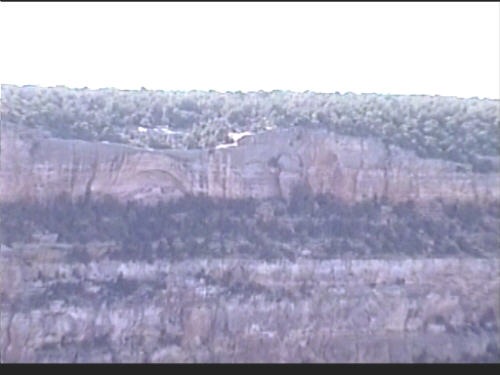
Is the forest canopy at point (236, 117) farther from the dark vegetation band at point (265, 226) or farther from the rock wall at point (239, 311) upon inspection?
the rock wall at point (239, 311)

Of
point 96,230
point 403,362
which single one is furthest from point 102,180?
point 403,362

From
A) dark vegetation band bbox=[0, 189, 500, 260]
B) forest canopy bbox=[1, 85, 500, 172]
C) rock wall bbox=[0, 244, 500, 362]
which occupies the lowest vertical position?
rock wall bbox=[0, 244, 500, 362]

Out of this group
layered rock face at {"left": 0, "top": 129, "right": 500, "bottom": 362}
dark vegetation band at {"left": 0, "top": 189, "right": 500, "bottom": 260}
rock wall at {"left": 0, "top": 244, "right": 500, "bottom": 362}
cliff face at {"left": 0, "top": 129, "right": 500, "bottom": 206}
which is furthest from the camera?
cliff face at {"left": 0, "top": 129, "right": 500, "bottom": 206}

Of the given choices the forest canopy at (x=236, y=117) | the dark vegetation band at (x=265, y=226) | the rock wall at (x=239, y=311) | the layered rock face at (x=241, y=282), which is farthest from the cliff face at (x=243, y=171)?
the rock wall at (x=239, y=311)

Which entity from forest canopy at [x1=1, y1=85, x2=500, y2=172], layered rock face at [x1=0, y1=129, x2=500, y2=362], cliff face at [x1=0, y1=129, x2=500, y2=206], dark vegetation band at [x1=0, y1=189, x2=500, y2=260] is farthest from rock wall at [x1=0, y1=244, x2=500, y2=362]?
forest canopy at [x1=1, y1=85, x2=500, y2=172]

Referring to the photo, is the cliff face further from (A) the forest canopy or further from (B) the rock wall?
(B) the rock wall
